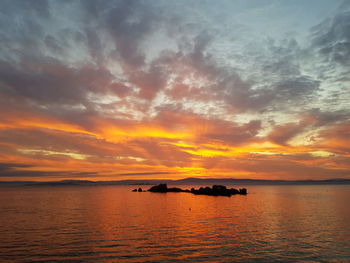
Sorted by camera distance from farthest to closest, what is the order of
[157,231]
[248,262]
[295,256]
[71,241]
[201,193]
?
[201,193], [157,231], [71,241], [295,256], [248,262]

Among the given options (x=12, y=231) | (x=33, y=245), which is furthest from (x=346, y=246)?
(x=12, y=231)

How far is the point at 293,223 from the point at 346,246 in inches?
594

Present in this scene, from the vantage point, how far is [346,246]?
2936cm

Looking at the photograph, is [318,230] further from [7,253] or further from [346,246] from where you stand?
[7,253]

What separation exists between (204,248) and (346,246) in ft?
50.9

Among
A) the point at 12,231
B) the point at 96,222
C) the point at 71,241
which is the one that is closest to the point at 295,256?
the point at 71,241

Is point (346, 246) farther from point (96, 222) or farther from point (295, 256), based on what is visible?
point (96, 222)

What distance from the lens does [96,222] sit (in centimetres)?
4462

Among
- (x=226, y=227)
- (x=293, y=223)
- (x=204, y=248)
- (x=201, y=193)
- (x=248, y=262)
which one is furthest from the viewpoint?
(x=201, y=193)

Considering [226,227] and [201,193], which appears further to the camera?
[201,193]

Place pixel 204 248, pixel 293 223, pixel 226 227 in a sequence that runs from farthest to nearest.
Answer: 1. pixel 293 223
2. pixel 226 227
3. pixel 204 248

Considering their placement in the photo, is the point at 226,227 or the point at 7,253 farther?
the point at 226,227

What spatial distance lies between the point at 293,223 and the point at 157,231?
74.7 ft

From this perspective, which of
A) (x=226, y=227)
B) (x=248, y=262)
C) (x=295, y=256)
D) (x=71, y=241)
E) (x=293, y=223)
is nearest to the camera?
(x=248, y=262)
